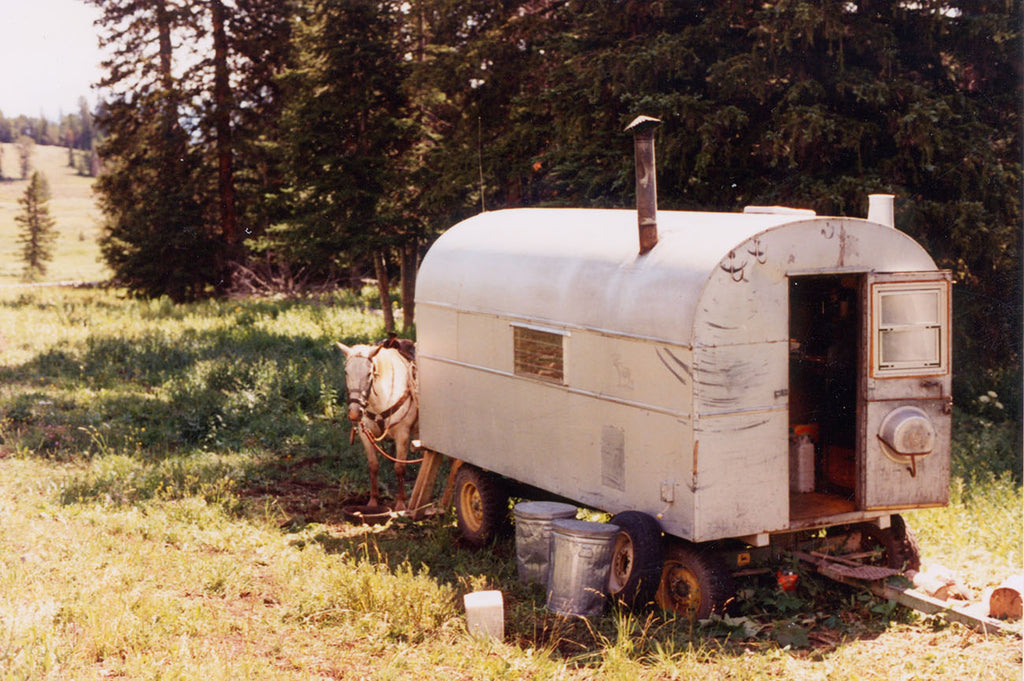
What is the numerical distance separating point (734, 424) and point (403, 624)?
9.71ft

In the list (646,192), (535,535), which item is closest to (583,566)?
(535,535)

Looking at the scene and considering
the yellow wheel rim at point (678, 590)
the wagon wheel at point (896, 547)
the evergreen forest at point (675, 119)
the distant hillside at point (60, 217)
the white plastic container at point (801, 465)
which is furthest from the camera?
the distant hillside at point (60, 217)

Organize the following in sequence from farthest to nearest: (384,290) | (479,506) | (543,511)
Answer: (384,290), (479,506), (543,511)

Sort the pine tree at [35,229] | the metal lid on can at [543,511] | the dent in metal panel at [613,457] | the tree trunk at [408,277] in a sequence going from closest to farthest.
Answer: the dent in metal panel at [613,457]
the metal lid on can at [543,511]
the tree trunk at [408,277]
the pine tree at [35,229]

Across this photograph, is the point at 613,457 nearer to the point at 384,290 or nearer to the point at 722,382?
the point at 722,382

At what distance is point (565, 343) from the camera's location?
9.03 m

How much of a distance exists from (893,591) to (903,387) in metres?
1.62

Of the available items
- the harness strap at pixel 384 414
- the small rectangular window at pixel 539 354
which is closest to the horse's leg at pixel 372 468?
the harness strap at pixel 384 414

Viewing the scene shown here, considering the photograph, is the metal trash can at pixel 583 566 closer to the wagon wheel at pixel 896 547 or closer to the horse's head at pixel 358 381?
the wagon wheel at pixel 896 547

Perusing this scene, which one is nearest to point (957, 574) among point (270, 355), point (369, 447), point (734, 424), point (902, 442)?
point (902, 442)

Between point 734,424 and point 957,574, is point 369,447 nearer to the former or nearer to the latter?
point 734,424

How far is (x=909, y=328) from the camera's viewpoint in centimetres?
821

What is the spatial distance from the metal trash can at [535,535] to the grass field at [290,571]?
27 centimetres

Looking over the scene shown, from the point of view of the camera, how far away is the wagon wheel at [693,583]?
778 cm
